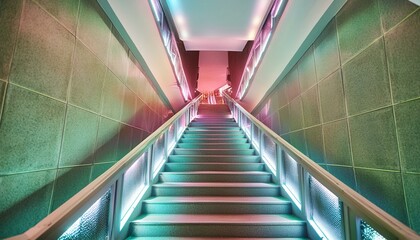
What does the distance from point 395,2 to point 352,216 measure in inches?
54.0

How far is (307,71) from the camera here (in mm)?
2893

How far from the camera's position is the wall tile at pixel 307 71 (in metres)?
2.72

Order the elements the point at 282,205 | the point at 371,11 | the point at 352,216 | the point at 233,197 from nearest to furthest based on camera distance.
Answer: the point at 352,216
the point at 371,11
the point at 282,205
the point at 233,197

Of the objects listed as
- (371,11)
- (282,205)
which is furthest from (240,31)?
(282,205)

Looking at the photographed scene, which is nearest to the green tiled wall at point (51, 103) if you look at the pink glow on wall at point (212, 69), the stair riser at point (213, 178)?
the stair riser at point (213, 178)

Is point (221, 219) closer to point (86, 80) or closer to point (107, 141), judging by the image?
point (107, 141)

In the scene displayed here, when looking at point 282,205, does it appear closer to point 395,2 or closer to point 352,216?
point 352,216

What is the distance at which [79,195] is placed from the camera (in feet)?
3.84

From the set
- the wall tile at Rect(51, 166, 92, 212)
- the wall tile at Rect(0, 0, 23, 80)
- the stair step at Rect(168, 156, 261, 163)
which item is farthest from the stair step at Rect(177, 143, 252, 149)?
the wall tile at Rect(0, 0, 23, 80)

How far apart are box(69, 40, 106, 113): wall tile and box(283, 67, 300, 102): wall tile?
99.9 inches

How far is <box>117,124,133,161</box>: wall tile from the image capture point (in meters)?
2.53

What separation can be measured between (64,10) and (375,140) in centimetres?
235

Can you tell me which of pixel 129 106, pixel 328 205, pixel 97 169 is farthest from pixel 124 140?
pixel 328 205

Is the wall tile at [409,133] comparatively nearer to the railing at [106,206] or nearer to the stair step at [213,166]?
the railing at [106,206]
